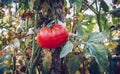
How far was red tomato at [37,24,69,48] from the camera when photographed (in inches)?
29.6

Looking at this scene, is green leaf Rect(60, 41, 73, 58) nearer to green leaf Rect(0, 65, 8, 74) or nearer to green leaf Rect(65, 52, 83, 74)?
green leaf Rect(65, 52, 83, 74)

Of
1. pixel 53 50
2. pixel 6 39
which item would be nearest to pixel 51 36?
pixel 53 50

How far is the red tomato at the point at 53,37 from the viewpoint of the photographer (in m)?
0.75

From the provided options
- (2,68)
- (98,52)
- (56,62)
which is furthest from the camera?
(2,68)

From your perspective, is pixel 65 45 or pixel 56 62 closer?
pixel 65 45

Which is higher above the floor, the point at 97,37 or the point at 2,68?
the point at 97,37

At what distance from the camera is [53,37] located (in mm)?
758

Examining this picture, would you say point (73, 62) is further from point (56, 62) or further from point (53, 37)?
point (53, 37)

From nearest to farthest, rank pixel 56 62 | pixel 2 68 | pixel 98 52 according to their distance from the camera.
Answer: pixel 98 52, pixel 56 62, pixel 2 68

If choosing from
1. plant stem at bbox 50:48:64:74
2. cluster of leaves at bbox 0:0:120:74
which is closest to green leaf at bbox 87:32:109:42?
cluster of leaves at bbox 0:0:120:74

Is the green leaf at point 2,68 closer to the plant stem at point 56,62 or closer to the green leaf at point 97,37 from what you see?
the plant stem at point 56,62

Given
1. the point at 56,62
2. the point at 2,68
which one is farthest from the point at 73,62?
the point at 2,68

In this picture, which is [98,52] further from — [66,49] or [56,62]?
[56,62]

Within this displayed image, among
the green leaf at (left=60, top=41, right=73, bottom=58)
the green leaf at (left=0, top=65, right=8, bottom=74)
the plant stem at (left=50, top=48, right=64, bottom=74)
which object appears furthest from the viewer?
the green leaf at (left=0, top=65, right=8, bottom=74)
